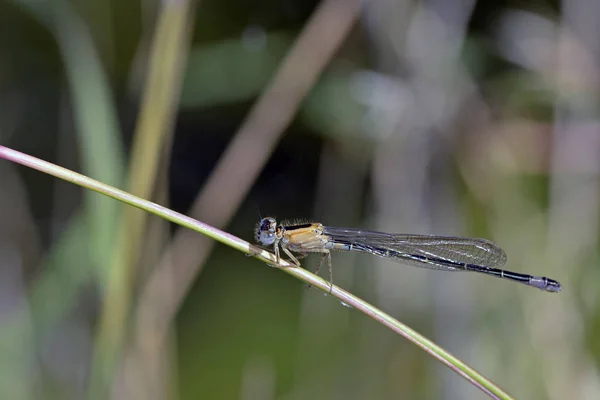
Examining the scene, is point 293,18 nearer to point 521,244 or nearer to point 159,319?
point 521,244

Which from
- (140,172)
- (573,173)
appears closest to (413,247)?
(140,172)

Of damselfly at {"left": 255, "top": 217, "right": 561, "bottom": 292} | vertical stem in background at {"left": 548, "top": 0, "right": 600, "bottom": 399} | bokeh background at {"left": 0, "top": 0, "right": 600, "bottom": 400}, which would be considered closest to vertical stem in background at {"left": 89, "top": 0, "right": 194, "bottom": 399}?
bokeh background at {"left": 0, "top": 0, "right": 600, "bottom": 400}

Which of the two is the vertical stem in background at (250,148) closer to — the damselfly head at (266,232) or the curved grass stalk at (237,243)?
the damselfly head at (266,232)

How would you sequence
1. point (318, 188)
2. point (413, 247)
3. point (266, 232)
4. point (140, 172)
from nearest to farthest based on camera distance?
point (140, 172) → point (266, 232) → point (413, 247) → point (318, 188)

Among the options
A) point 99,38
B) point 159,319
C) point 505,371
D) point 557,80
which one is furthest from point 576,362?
point 99,38

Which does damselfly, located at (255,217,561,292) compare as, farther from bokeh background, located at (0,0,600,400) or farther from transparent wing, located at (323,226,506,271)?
bokeh background, located at (0,0,600,400)

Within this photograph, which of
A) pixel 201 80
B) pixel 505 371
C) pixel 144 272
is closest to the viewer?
pixel 144 272

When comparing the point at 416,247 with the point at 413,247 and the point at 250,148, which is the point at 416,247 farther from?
the point at 250,148
